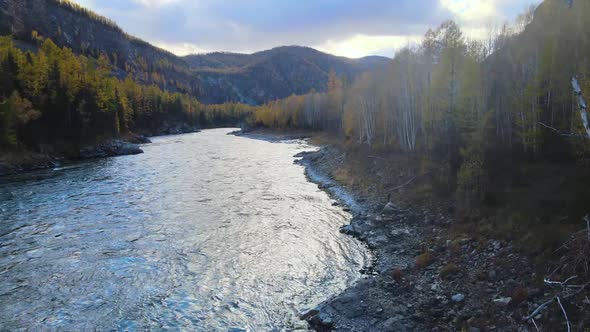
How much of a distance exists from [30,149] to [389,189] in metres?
56.4

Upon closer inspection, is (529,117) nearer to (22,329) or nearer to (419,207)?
(419,207)

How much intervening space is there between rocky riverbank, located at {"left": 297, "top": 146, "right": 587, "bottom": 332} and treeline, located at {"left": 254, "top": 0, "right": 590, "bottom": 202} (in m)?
5.43

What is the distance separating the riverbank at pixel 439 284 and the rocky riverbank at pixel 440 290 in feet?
0.10

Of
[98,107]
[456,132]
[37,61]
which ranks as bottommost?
[456,132]

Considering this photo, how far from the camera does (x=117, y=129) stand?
270ft

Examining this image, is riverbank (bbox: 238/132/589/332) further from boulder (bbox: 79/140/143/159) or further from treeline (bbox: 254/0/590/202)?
boulder (bbox: 79/140/143/159)

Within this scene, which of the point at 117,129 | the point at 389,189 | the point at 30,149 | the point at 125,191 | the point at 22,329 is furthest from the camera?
the point at 117,129

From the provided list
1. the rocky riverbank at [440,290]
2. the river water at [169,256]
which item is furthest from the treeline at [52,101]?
the rocky riverbank at [440,290]

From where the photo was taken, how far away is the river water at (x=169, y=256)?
44.4 ft

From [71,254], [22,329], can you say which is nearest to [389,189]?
[71,254]

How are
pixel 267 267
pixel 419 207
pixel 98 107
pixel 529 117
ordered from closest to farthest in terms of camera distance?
1. pixel 267 267
2. pixel 419 207
3. pixel 529 117
4. pixel 98 107

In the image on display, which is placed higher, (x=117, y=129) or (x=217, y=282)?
(x=117, y=129)

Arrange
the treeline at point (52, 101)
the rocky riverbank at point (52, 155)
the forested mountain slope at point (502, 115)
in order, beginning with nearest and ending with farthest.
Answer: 1. the forested mountain slope at point (502, 115)
2. the rocky riverbank at point (52, 155)
3. the treeline at point (52, 101)

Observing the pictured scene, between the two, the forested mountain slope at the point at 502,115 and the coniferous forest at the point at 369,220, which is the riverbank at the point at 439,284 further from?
the forested mountain slope at the point at 502,115
